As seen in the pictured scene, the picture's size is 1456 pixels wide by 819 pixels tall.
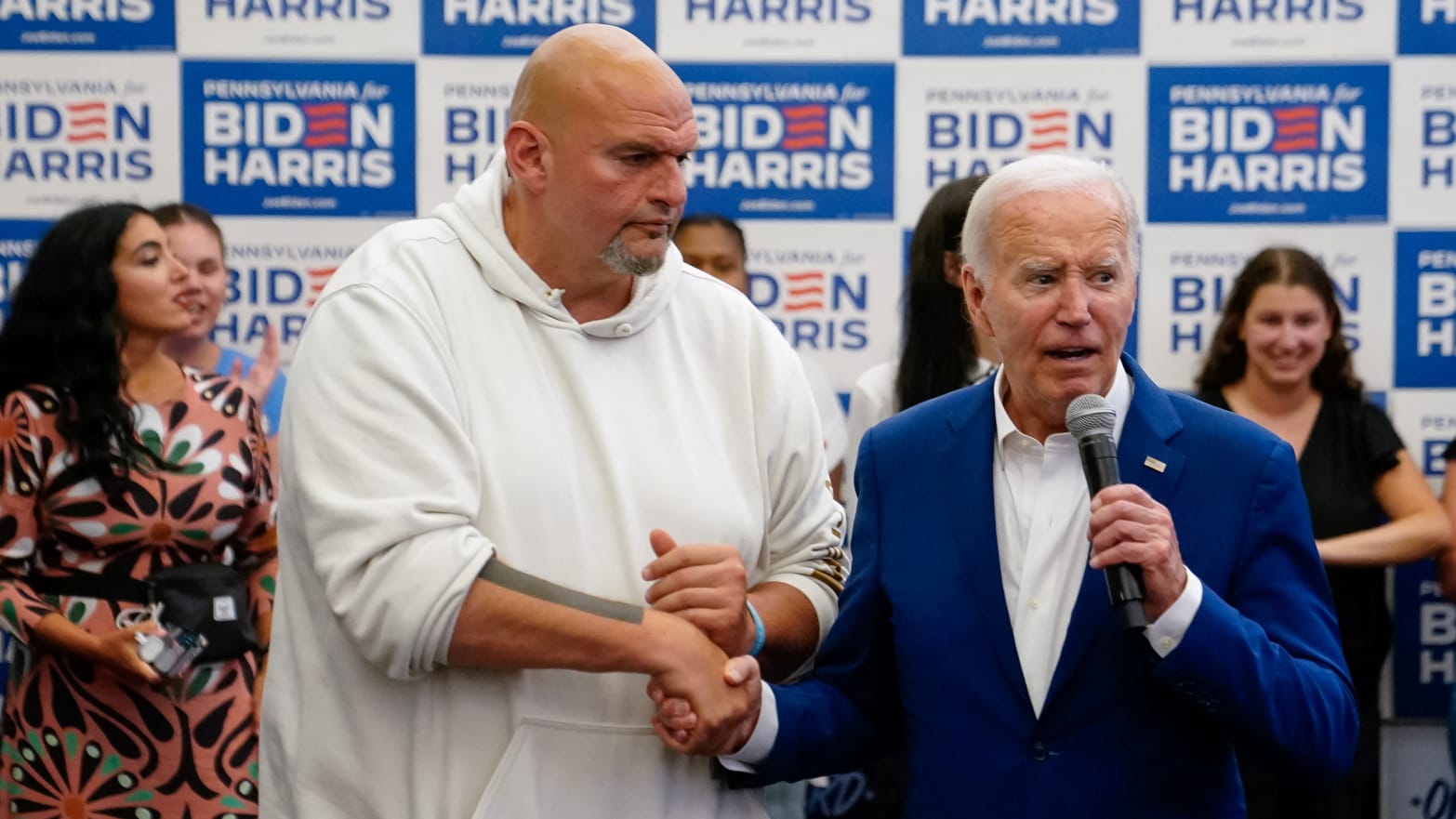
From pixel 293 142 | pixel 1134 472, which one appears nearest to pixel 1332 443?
pixel 1134 472

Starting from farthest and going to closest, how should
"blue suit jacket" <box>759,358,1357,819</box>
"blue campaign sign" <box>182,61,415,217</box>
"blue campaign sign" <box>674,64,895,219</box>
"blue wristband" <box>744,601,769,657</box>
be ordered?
"blue campaign sign" <box>182,61,415,217</box>, "blue campaign sign" <box>674,64,895,219</box>, "blue wristband" <box>744,601,769,657</box>, "blue suit jacket" <box>759,358,1357,819</box>

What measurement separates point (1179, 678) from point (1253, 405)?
9.65ft

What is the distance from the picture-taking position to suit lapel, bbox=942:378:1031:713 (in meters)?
2.18

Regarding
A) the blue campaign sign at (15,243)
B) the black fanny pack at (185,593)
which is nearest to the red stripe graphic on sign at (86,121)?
the blue campaign sign at (15,243)

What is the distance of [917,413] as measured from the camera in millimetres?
2447

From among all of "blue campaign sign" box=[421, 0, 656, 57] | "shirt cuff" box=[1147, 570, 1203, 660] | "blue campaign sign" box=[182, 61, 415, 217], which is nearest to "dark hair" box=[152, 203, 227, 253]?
"blue campaign sign" box=[182, 61, 415, 217]

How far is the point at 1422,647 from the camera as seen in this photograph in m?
4.98

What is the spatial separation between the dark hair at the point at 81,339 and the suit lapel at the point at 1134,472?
234cm

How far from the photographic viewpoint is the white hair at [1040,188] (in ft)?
7.22

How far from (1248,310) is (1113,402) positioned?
2.69m

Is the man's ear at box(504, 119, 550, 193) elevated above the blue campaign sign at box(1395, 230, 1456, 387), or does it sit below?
above

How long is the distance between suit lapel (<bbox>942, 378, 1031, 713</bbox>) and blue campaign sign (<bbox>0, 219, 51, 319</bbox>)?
12.4 feet

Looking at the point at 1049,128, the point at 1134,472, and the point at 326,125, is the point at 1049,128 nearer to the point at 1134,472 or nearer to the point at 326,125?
the point at 326,125

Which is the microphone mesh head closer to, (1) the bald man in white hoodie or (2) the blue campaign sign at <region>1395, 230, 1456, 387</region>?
(1) the bald man in white hoodie
